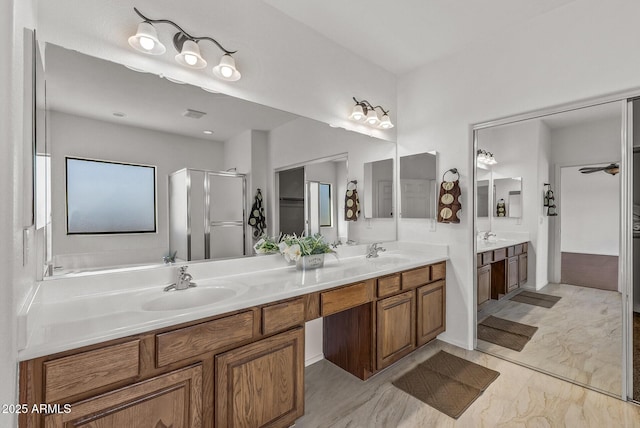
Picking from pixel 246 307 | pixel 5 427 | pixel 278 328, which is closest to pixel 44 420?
pixel 5 427

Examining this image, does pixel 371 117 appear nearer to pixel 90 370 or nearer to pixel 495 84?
pixel 495 84

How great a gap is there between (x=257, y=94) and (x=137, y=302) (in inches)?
58.3

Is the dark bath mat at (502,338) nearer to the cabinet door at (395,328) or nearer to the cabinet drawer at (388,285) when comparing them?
the cabinet door at (395,328)

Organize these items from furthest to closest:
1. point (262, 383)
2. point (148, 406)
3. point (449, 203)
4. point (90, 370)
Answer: point (449, 203) → point (262, 383) → point (148, 406) → point (90, 370)

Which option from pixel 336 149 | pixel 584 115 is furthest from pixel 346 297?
pixel 584 115

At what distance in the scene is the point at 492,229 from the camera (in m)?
2.63

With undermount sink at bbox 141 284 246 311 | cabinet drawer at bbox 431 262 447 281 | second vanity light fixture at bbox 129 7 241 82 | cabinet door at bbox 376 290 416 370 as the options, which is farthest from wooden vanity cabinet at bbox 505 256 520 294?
second vanity light fixture at bbox 129 7 241 82

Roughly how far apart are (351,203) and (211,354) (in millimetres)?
1825

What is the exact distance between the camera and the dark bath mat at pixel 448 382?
1885 millimetres

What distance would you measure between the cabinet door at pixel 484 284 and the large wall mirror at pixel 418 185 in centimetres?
66

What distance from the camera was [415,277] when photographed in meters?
2.39

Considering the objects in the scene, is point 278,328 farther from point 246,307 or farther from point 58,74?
point 58,74

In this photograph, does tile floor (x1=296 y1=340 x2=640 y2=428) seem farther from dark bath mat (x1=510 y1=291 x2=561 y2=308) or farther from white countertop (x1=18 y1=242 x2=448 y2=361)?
white countertop (x1=18 y1=242 x2=448 y2=361)

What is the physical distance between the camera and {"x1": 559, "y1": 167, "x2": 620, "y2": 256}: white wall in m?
1.99
